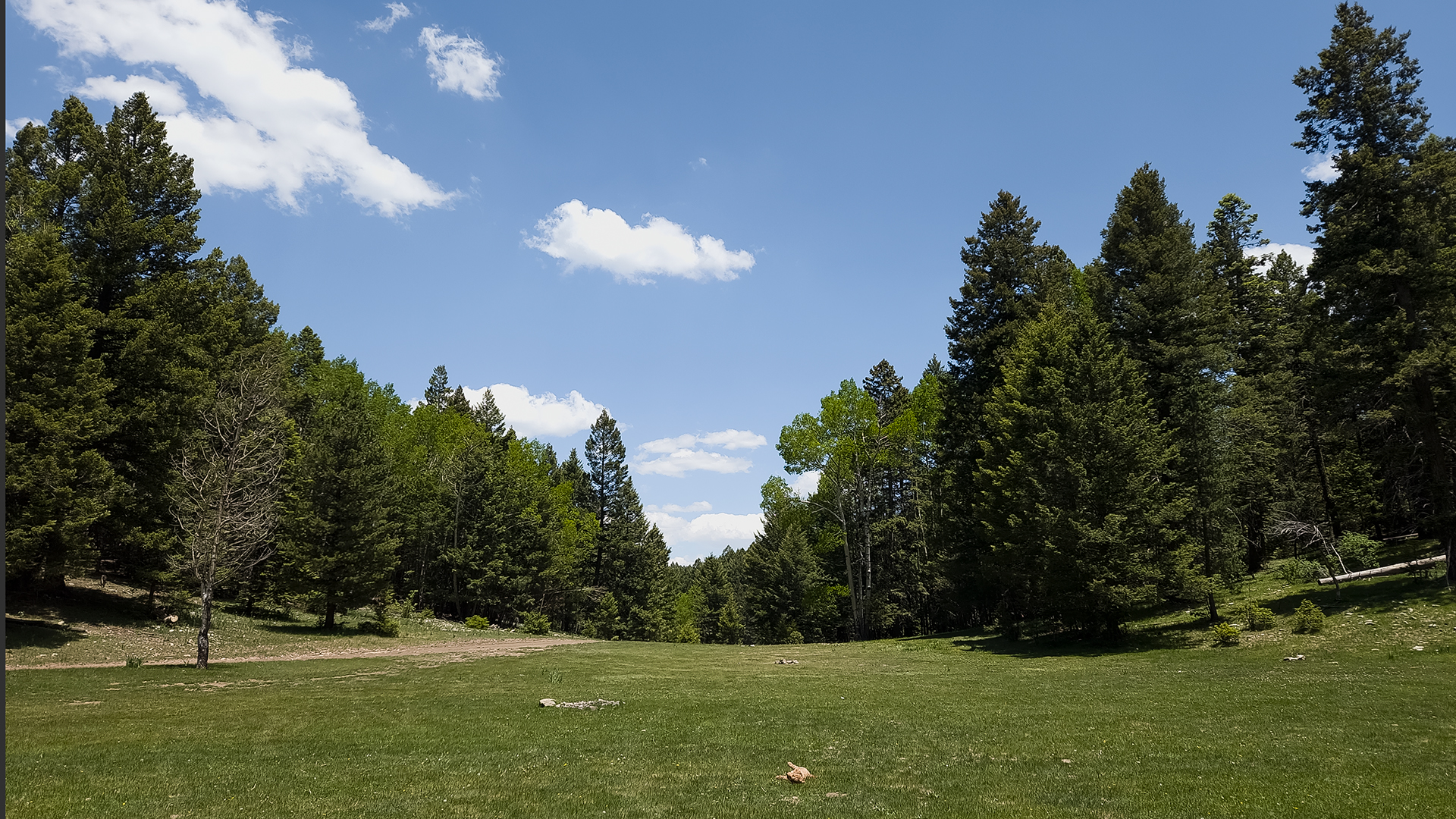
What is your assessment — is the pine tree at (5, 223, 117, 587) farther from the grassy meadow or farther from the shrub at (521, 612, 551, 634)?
the shrub at (521, 612, 551, 634)

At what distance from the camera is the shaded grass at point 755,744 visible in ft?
35.3

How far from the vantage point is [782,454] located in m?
53.5

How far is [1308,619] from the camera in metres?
26.6

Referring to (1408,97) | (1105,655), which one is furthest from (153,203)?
(1408,97)

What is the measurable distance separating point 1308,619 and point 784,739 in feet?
73.9

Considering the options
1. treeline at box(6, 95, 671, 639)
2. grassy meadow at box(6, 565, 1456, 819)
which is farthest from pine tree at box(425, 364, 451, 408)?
grassy meadow at box(6, 565, 1456, 819)

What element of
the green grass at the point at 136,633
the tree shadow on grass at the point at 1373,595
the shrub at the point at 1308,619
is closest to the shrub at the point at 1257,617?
the shrub at the point at 1308,619

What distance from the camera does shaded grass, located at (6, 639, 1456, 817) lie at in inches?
424

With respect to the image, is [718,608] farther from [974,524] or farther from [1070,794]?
[1070,794]

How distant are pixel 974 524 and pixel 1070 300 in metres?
14.6

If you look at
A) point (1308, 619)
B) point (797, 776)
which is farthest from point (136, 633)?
point (1308, 619)

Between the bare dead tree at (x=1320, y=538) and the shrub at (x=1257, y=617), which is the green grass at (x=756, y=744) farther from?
the bare dead tree at (x=1320, y=538)

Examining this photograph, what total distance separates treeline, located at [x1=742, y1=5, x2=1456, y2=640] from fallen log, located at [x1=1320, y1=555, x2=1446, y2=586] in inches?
52.1

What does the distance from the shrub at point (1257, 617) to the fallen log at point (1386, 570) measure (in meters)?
3.57
